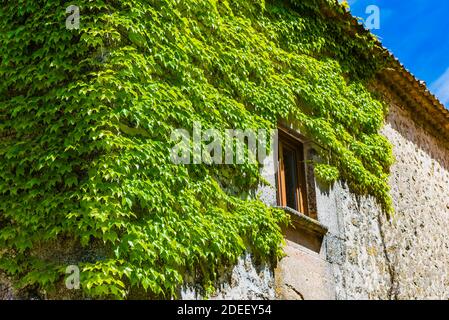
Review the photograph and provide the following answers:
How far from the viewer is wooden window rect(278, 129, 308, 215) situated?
25.1 feet

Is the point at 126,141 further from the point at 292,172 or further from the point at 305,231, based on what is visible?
the point at 292,172

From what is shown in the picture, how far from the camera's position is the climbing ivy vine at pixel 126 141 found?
5.19 m

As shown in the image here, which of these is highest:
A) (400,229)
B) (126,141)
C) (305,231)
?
(400,229)

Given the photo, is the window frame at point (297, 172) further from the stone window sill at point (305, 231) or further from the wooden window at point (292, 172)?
the stone window sill at point (305, 231)

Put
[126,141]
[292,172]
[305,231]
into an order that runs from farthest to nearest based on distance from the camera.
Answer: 1. [292,172]
2. [305,231]
3. [126,141]

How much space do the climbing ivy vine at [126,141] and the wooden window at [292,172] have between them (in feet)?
1.51

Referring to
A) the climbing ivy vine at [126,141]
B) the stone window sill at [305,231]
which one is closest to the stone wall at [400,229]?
the stone window sill at [305,231]

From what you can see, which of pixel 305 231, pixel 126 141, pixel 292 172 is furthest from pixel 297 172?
pixel 126 141

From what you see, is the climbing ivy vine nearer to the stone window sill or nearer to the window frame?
the stone window sill

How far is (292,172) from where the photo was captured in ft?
25.9

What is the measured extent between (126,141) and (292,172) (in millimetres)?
2903

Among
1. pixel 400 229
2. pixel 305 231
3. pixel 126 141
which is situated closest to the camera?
pixel 126 141
